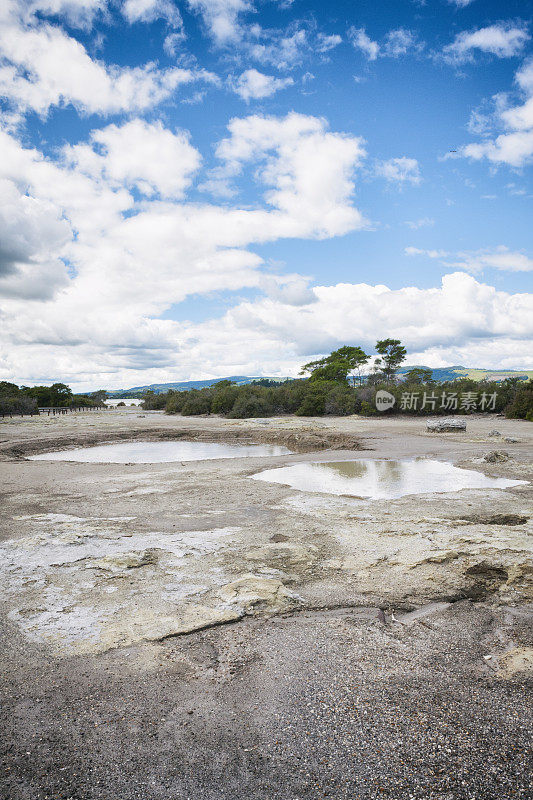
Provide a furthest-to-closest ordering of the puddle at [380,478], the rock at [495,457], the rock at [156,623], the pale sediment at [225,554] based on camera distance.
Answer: the rock at [495,457] < the puddle at [380,478] < the pale sediment at [225,554] < the rock at [156,623]

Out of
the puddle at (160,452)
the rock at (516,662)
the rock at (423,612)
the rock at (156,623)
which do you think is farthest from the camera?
the puddle at (160,452)

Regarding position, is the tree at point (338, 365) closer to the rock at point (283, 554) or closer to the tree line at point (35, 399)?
the tree line at point (35, 399)

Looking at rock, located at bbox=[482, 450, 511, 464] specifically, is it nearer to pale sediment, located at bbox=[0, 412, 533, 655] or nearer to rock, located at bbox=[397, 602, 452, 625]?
pale sediment, located at bbox=[0, 412, 533, 655]

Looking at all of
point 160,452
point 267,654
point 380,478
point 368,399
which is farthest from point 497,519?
point 368,399

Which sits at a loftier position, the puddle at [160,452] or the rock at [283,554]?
the rock at [283,554]

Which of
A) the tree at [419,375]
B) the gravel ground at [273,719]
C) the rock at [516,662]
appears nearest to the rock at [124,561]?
the gravel ground at [273,719]

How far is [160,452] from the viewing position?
21.5 meters

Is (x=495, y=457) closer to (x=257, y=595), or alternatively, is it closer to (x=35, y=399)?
(x=257, y=595)

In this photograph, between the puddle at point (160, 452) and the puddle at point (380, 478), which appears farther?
the puddle at point (160, 452)

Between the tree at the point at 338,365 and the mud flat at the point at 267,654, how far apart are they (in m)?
52.1

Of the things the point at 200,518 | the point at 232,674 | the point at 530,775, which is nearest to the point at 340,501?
the point at 200,518

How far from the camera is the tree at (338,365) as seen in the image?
59.7 m

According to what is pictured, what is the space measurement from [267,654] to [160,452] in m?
18.7

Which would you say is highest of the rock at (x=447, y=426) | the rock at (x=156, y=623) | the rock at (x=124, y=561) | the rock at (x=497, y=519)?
the rock at (x=447, y=426)
